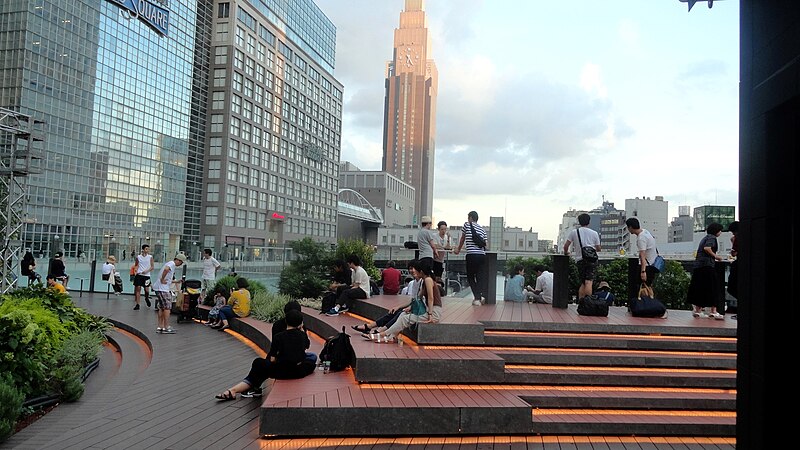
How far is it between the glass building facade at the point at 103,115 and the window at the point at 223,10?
2686mm

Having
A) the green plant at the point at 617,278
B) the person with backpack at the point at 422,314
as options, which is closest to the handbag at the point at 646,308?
the person with backpack at the point at 422,314

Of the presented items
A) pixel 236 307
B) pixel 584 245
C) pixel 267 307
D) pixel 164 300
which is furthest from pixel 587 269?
pixel 164 300

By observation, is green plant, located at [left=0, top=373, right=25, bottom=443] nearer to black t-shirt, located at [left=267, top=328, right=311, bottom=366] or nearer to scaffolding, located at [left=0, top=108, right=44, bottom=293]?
black t-shirt, located at [left=267, top=328, right=311, bottom=366]

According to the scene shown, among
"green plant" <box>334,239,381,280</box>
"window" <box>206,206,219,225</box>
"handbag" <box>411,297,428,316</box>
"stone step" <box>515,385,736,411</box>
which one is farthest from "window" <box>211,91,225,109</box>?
"stone step" <box>515,385,736,411</box>

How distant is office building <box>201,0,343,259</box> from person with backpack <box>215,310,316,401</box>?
54.1 meters

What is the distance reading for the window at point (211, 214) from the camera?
65.9 metres

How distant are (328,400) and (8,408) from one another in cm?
310

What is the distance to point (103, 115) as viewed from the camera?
5047 centimetres

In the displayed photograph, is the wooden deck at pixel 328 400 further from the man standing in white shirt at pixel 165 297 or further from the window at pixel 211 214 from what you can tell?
the window at pixel 211 214

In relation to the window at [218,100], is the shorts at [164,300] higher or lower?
lower

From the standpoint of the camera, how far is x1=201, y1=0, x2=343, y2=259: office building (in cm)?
6588

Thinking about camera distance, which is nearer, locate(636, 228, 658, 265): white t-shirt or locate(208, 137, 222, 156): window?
locate(636, 228, 658, 265): white t-shirt

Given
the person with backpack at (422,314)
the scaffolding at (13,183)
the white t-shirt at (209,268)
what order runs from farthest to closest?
1. the white t-shirt at (209,268)
2. the scaffolding at (13,183)
3. the person with backpack at (422,314)

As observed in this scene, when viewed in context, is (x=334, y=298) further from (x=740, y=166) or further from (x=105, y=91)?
(x=105, y=91)
